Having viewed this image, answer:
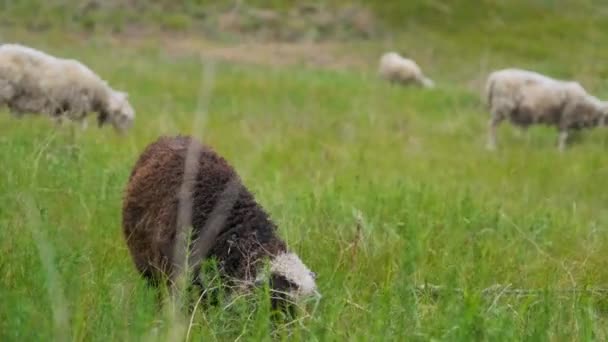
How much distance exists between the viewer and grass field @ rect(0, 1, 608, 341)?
2934 mm

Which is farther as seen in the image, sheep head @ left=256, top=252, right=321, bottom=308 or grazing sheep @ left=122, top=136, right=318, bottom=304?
grazing sheep @ left=122, top=136, right=318, bottom=304

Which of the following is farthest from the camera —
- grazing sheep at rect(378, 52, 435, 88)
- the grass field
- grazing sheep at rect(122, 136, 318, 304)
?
grazing sheep at rect(378, 52, 435, 88)

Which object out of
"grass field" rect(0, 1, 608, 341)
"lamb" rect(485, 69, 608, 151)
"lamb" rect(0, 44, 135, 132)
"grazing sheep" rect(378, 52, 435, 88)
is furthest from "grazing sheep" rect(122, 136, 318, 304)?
"grazing sheep" rect(378, 52, 435, 88)

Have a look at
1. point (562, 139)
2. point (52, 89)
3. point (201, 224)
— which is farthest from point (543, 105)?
point (201, 224)

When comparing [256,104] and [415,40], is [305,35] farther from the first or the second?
[256,104]

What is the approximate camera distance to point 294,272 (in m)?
3.64

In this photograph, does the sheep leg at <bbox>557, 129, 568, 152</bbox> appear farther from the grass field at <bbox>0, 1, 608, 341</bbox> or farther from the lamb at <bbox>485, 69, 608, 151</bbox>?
the grass field at <bbox>0, 1, 608, 341</bbox>

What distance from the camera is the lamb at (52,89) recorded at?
8.70 metres

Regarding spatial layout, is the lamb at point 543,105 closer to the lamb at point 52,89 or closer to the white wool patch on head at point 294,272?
the lamb at point 52,89

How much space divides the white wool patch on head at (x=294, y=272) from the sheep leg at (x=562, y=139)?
8.58m

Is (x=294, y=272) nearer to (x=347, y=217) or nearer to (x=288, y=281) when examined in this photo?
(x=288, y=281)

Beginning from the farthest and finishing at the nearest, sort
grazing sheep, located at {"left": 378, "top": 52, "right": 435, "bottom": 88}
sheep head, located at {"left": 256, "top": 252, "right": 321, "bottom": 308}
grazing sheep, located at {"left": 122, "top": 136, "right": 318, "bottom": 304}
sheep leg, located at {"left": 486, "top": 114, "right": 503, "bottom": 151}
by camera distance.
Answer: grazing sheep, located at {"left": 378, "top": 52, "right": 435, "bottom": 88} → sheep leg, located at {"left": 486, "top": 114, "right": 503, "bottom": 151} → grazing sheep, located at {"left": 122, "top": 136, "right": 318, "bottom": 304} → sheep head, located at {"left": 256, "top": 252, "right": 321, "bottom": 308}

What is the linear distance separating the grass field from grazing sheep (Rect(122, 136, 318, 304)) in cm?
17

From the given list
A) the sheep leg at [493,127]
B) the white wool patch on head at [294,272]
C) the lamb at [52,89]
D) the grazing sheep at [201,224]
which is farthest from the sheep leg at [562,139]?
the white wool patch on head at [294,272]
